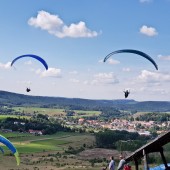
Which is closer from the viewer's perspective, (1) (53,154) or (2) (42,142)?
(1) (53,154)

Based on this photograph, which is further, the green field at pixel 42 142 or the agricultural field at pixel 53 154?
the green field at pixel 42 142

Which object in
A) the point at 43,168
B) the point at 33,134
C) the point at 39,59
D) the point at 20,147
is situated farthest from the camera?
the point at 33,134

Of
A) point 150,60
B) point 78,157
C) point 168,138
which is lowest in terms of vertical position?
point 78,157

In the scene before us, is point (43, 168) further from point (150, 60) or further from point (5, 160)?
point (150, 60)

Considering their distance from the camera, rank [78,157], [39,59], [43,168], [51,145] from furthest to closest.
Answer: [51,145] < [78,157] < [43,168] < [39,59]

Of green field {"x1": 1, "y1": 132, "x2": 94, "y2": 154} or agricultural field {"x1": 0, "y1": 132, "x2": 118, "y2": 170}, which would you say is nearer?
agricultural field {"x1": 0, "y1": 132, "x2": 118, "y2": 170}

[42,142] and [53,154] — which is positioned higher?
[42,142]

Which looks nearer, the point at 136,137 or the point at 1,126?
the point at 136,137

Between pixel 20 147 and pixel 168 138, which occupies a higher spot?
pixel 168 138

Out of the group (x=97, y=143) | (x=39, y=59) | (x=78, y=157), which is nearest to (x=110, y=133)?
(x=97, y=143)
